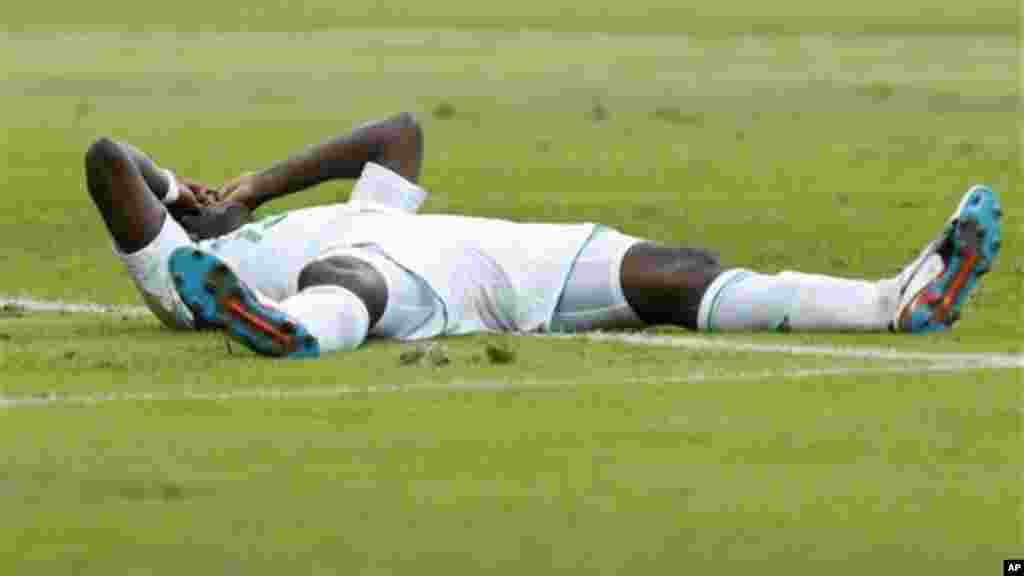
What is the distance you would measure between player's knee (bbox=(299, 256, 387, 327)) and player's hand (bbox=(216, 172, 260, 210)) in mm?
776

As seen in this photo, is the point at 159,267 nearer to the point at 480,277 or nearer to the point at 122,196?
the point at 122,196

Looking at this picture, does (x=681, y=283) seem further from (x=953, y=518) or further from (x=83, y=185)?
(x=83, y=185)

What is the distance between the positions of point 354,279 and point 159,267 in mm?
589

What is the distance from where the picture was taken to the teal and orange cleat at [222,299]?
25.1ft

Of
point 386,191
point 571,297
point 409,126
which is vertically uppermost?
point 409,126

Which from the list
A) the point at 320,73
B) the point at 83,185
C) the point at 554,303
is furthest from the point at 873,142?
the point at 554,303

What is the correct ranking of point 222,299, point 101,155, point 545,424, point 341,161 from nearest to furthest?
point 545,424, point 222,299, point 101,155, point 341,161

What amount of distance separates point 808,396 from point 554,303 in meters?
1.37

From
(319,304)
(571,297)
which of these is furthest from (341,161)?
(319,304)

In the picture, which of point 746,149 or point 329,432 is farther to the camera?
point 746,149

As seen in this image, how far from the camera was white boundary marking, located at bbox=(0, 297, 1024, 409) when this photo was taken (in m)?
7.43

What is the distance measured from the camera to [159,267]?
8.62 m

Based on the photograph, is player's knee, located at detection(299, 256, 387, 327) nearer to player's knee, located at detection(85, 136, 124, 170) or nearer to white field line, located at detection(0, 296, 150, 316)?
player's knee, located at detection(85, 136, 124, 170)

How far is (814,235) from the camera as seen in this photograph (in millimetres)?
12352
